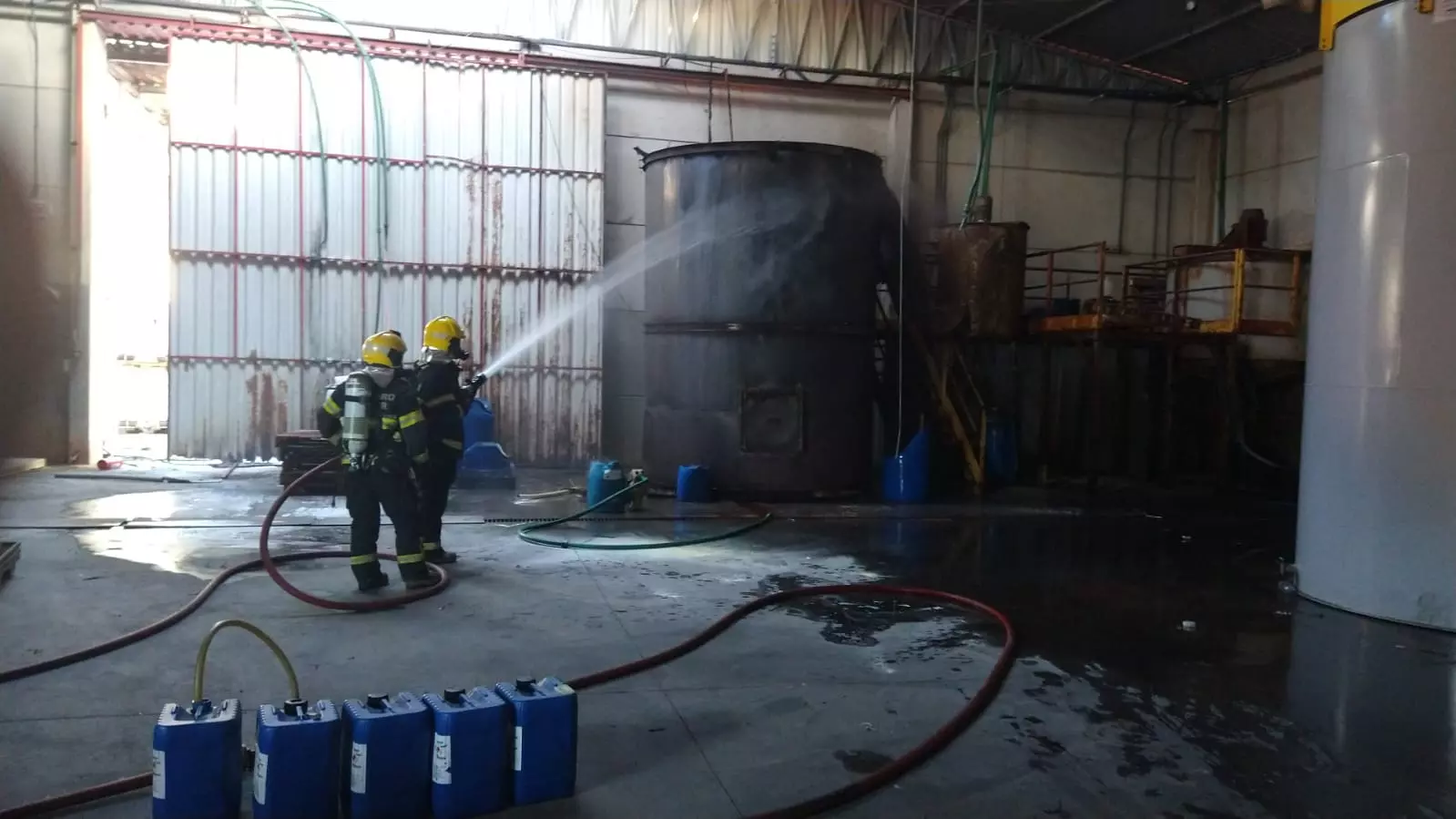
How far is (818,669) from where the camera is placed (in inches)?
179

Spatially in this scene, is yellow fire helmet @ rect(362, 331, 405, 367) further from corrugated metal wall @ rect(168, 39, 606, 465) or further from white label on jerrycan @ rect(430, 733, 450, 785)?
corrugated metal wall @ rect(168, 39, 606, 465)

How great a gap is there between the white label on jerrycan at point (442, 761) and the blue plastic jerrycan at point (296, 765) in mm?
274

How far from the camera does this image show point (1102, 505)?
409 inches

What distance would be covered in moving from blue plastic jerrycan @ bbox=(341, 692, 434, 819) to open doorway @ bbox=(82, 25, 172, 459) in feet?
33.6

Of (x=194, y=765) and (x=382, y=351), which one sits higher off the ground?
→ (x=382, y=351)

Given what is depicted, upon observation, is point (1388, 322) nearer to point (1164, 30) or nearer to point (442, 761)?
point (442, 761)

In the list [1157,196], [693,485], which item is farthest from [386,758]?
[1157,196]

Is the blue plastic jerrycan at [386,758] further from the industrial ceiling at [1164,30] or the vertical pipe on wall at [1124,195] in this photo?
the vertical pipe on wall at [1124,195]

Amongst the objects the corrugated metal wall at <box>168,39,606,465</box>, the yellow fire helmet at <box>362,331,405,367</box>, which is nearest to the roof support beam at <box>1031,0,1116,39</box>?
the corrugated metal wall at <box>168,39,606,465</box>

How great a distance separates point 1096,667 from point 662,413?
6016mm

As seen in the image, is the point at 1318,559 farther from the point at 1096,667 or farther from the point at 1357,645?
the point at 1096,667

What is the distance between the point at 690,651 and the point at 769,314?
17.5 feet

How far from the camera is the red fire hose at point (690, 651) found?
3006mm

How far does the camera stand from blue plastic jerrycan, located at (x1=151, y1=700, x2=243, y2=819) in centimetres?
273
